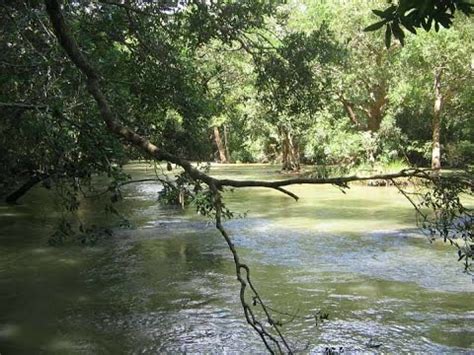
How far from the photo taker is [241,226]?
47.3 feet

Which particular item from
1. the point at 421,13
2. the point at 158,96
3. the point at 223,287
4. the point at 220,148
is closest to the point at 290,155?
the point at 220,148

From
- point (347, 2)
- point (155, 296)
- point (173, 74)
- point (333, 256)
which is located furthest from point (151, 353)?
point (347, 2)

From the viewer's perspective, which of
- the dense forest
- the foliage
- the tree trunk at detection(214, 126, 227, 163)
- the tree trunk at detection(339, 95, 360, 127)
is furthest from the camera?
the tree trunk at detection(214, 126, 227, 163)

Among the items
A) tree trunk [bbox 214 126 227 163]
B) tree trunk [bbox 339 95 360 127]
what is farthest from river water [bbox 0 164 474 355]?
tree trunk [bbox 214 126 227 163]

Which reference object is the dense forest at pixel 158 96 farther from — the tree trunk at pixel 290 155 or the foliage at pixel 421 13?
the tree trunk at pixel 290 155

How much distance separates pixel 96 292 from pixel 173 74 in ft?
11.3

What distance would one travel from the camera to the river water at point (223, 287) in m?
6.54

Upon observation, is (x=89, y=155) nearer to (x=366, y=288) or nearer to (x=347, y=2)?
(x=366, y=288)

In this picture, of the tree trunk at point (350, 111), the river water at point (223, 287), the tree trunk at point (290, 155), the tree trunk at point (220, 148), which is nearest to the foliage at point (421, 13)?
the river water at point (223, 287)

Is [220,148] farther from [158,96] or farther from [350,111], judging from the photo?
[158,96]

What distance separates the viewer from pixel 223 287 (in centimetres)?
870

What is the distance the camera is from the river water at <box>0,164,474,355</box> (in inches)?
258

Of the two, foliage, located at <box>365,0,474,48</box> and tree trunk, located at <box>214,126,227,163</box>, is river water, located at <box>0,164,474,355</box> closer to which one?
foliage, located at <box>365,0,474,48</box>

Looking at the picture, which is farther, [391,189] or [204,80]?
[391,189]
